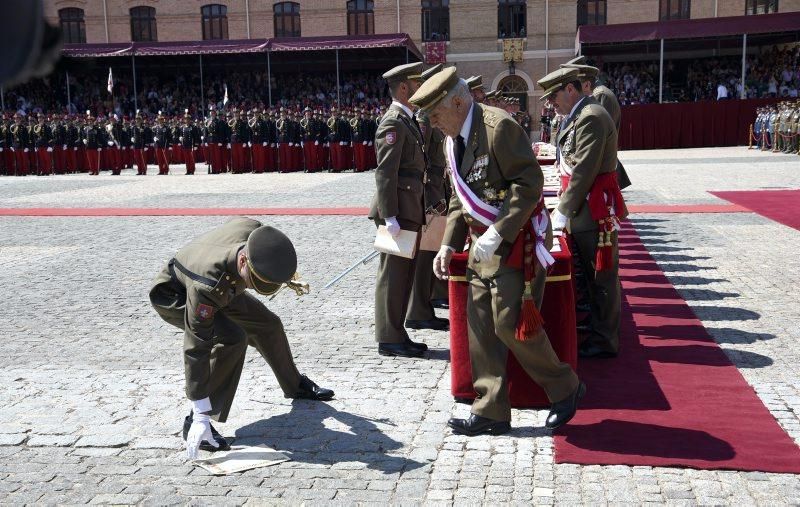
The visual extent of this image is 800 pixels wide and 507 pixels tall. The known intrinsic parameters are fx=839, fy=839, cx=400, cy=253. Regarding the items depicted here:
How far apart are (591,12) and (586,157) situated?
36.3m

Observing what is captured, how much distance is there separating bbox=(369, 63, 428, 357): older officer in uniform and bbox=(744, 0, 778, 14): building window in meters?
36.4

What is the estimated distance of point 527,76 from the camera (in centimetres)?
3959

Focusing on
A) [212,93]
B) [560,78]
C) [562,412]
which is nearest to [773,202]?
[560,78]

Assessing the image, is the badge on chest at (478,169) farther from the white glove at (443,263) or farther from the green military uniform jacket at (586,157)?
the green military uniform jacket at (586,157)

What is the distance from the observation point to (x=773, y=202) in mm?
14578

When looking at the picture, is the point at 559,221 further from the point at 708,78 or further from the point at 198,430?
the point at 708,78

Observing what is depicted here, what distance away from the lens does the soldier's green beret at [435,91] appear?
4270 mm

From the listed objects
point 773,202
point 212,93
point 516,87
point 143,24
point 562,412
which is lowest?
point 562,412

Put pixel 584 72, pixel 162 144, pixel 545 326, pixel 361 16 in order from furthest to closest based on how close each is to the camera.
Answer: pixel 361 16, pixel 162 144, pixel 584 72, pixel 545 326

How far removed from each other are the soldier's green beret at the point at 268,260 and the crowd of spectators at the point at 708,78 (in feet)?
105

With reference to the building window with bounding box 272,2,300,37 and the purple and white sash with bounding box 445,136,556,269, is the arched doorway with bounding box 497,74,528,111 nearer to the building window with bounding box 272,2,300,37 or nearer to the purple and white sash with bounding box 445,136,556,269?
the building window with bounding box 272,2,300,37

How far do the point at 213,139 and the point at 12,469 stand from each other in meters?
23.3

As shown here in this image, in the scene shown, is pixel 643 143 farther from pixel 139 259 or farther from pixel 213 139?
pixel 139 259

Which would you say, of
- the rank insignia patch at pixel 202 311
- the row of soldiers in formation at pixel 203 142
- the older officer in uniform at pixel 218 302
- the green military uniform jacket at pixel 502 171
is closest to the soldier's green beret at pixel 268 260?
the older officer in uniform at pixel 218 302
